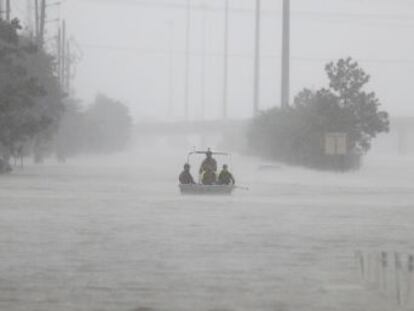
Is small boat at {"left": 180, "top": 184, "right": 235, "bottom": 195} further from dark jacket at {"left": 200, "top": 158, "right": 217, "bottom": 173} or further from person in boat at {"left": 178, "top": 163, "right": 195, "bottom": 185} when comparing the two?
dark jacket at {"left": 200, "top": 158, "right": 217, "bottom": 173}

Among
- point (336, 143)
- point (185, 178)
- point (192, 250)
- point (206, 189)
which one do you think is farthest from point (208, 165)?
point (336, 143)

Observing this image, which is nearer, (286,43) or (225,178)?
(225,178)

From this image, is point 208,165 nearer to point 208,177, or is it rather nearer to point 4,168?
point 208,177

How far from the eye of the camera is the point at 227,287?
12.8 m

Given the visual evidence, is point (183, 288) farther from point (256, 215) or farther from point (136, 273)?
point (256, 215)

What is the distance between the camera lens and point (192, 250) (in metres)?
17.0

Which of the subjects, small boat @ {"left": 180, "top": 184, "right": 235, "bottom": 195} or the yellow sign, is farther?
the yellow sign

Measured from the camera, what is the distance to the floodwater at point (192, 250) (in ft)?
39.3

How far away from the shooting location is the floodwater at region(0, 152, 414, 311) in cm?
1198

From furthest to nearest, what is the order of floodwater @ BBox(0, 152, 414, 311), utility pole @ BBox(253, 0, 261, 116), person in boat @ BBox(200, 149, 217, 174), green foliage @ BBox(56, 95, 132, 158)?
utility pole @ BBox(253, 0, 261, 116) → green foliage @ BBox(56, 95, 132, 158) → person in boat @ BBox(200, 149, 217, 174) → floodwater @ BBox(0, 152, 414, 311)

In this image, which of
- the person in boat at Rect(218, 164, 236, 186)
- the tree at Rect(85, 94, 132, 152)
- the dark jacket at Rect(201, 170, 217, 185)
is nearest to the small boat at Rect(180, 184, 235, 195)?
the dark jacket at Rect(201, 170, 217, 185)

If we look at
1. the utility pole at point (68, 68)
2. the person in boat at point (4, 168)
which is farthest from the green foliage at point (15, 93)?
the utility pole at point (68, 68)

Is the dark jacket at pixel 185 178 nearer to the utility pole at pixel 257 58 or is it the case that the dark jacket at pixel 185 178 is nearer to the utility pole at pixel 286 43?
the utility pole at pixel 286 43

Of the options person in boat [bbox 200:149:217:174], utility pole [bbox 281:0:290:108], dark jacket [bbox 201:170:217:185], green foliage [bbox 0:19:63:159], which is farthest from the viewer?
utility pole [bbox 281:0:290:108]
